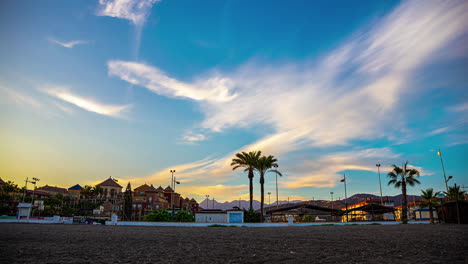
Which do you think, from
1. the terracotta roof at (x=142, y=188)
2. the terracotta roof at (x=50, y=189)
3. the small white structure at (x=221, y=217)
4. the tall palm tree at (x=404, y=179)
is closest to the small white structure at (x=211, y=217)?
the small white structure at (x=221, y=217)

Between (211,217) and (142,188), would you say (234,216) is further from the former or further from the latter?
(142,188)

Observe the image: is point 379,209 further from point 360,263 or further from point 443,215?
point 360,263

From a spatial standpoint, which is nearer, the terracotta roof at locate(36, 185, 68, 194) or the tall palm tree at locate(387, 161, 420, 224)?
the tall palm tree at locate(387, 161, 420, 224)

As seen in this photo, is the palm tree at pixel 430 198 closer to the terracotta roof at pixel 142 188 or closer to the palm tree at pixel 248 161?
the palm tree at pixel 248 161

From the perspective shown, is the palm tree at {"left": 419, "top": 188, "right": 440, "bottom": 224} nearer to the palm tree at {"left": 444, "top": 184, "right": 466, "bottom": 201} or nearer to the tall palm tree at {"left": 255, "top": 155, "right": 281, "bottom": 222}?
the palm tree at {"left": 444, "top": 184, "right": 466, "bottom": 201}

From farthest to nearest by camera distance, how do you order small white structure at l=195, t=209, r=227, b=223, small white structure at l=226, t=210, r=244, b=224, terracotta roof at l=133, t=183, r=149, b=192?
terracotta roof at l=133, t=183, r=149, b=192 < small white structure at l=195, t=209, r=227, b=223 < small white structure at l=226, t=210, r=244, b=224

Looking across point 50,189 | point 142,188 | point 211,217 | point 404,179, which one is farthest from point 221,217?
point 50,189

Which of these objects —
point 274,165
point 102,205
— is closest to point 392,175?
point 274,165

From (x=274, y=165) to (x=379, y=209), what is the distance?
2031cm

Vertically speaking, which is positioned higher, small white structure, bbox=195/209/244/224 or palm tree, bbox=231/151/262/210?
palm tree, bbox=231/151/262/210

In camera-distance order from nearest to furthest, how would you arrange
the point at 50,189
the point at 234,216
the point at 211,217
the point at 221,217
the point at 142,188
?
1. the point at 234,216
2. the point at 221,217
3. the point at 211,217
4. the point at 142,188
5. the point at 50,189

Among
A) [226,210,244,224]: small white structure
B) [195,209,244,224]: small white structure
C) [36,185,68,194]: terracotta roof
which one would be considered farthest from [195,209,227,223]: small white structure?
[36,185,68,194]: terracotta roof

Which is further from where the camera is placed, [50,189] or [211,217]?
[50,189]

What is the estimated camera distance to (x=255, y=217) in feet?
156
